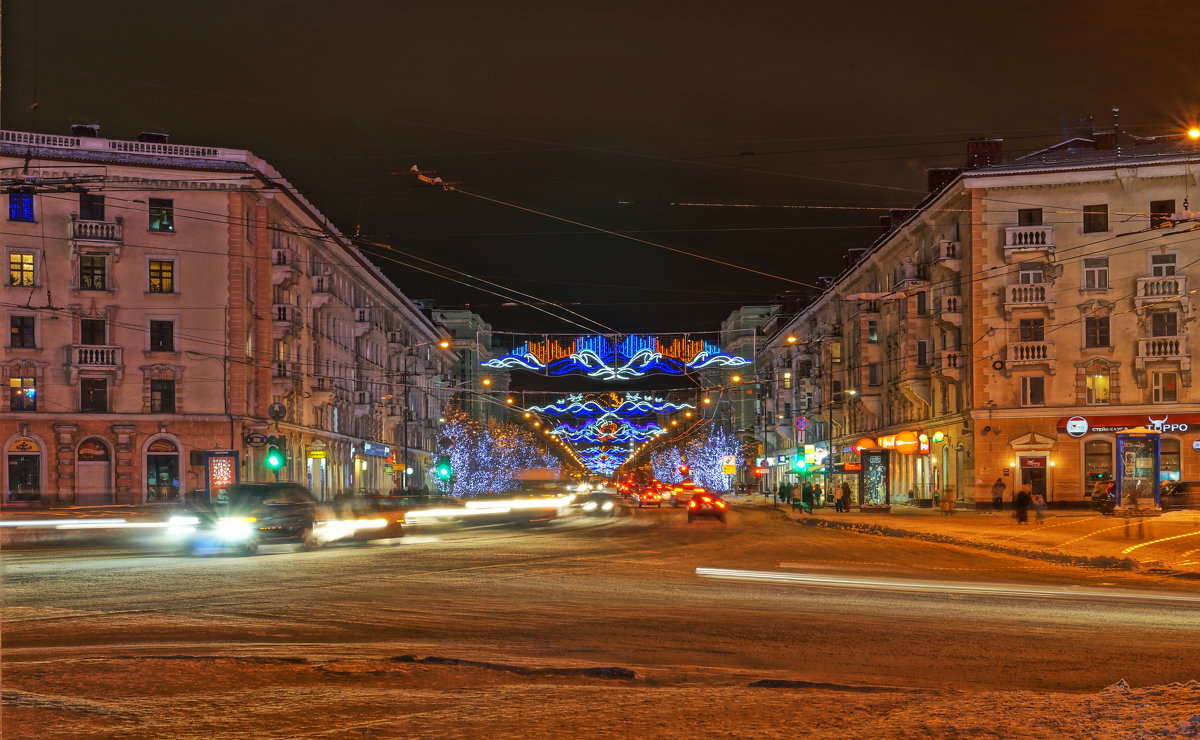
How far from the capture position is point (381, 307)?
91062mm

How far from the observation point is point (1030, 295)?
54438mm

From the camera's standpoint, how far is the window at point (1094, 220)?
2116 inches

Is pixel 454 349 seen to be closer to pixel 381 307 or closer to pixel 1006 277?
pixel 381 307

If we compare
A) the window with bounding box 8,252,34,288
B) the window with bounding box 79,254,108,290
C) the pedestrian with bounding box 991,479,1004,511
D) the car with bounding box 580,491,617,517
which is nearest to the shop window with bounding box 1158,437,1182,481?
the pedestrian with bounding box 991,479,1004,511

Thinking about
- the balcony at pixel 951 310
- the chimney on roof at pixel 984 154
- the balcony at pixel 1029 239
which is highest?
the chimney on roof at pixel 984 154

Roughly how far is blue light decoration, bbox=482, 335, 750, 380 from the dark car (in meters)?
19.2

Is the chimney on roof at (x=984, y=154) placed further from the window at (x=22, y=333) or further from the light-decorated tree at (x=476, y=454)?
the light-decorated tree at (x=476, y=454)

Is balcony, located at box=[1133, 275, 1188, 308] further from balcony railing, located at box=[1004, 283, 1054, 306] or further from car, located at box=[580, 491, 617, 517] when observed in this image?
car, located at box=[580, 491, 617, 517]

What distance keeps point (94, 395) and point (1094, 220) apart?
43985 mm

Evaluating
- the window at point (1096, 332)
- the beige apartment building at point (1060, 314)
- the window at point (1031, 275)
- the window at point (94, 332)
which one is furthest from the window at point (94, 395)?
the window at point (1096, 332)

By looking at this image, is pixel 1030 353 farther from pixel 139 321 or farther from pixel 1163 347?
pixel 139 321

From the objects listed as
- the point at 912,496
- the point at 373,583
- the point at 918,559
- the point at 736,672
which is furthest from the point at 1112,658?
the point at 912,496

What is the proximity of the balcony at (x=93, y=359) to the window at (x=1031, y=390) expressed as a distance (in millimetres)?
39549

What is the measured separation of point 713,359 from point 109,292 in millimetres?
25993
